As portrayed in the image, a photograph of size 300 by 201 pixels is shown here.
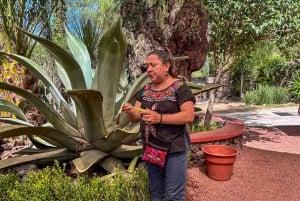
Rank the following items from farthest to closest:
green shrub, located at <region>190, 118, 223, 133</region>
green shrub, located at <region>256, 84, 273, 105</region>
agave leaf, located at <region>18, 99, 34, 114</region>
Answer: green shrub, located at <region>256, 84, 273, 105</region>, green shrub, located at <region>190, 118, 223, 133</region>, agave leaf, located at <region>18, 99, 34, 114</region>

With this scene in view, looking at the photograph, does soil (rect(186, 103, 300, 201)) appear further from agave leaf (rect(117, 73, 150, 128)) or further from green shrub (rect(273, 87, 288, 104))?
green shrub (rect(273, 87, 288, 104))

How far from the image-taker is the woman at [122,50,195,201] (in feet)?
6.46

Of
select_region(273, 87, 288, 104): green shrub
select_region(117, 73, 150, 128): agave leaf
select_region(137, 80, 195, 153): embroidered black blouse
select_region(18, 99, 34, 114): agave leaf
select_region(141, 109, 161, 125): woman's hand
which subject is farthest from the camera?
select_region(273, 87, 288, 104): green shrub

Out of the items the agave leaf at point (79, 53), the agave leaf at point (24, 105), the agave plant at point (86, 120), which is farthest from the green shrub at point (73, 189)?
the agave leaf at point (79, 53)

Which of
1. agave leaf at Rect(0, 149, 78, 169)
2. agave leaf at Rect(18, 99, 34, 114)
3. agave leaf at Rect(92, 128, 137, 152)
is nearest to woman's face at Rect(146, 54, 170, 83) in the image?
agave leaf at Rect(92, 128, 137, 152)

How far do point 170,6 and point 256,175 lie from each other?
2678 millimetres

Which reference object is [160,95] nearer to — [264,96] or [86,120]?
[86,120]

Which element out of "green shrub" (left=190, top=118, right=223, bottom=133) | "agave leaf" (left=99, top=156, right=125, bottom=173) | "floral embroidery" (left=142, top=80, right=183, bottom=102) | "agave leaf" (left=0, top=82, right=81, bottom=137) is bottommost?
"green shrub" (left=190, top=118, right=223, bottom=133)

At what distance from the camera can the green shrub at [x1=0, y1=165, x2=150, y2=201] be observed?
2.17m

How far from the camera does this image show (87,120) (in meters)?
2.46

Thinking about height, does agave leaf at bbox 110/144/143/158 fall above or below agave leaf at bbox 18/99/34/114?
below

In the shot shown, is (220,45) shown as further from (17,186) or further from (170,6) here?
(17,186)

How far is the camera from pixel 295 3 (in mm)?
4777

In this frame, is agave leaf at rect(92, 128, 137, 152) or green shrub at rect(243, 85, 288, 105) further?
green shrub at rect(243, 85, 288, 105)
